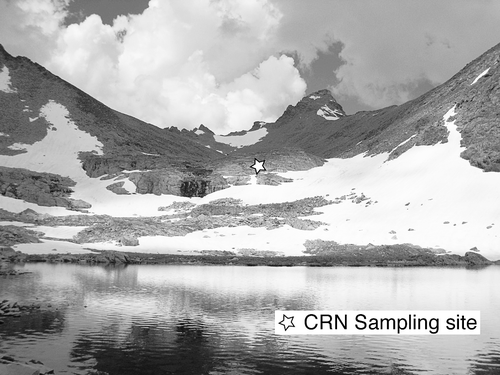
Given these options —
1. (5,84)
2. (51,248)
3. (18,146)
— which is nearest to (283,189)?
(51,248)

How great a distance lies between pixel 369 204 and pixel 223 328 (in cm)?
8421

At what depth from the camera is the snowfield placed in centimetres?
8738

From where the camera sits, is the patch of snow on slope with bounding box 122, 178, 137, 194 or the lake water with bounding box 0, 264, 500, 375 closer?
the lake water with bounding box 0, 264, 500, 375

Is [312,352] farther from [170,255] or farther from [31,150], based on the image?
[31,150]

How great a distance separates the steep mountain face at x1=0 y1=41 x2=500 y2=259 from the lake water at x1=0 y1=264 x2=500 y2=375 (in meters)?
38.1

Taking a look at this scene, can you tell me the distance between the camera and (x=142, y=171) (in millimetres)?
144500

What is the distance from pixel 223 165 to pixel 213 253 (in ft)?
213

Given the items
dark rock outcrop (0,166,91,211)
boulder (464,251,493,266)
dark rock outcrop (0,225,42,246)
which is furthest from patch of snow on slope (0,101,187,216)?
boulder (464,251,493,266)

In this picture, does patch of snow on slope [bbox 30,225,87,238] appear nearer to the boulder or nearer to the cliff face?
the cliff face

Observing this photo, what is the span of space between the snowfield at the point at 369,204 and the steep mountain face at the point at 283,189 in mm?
A: 321

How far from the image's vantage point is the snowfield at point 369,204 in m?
87.4

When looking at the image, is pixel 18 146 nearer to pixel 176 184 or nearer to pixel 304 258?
pixel 176 184

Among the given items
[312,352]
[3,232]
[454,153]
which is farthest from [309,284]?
[454,153]

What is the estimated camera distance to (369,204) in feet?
354
